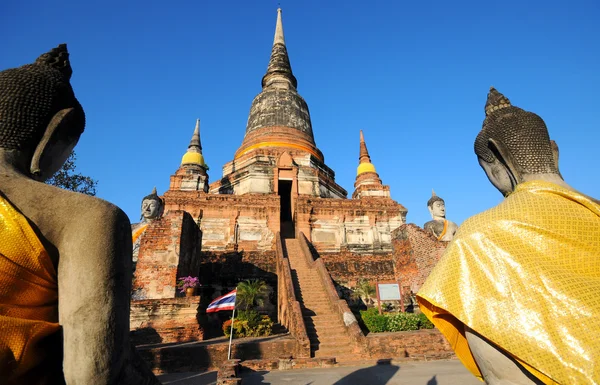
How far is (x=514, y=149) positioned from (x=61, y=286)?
2299 millimetres

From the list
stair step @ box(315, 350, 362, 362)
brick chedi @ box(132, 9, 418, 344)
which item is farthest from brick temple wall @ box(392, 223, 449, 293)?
stair step @ box(315, 350, 362, 362)

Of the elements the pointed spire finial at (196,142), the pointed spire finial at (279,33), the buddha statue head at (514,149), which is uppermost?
the pointed spire finial at (279,33)

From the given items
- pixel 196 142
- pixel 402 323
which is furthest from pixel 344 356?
pixel 196 142

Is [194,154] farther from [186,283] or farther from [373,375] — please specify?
[373,375]

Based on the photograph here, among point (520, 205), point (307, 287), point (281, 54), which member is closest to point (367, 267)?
point (307, 287)

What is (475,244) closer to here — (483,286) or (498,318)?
(483,286)

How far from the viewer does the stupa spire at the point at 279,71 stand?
1061 inches

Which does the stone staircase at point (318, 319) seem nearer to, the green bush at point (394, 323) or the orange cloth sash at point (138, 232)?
the green bush at point (394, 323)

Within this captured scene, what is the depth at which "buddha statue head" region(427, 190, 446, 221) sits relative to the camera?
16.4 m

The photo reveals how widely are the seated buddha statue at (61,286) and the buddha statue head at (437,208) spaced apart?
54.5ft

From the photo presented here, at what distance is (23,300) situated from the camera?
1202mm

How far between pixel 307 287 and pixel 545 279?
10093 millimetres

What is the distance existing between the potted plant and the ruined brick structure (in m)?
0.30

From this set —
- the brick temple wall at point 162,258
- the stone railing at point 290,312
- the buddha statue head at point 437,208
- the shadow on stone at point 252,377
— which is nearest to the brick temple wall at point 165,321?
the brick temple wall at point 162,258
